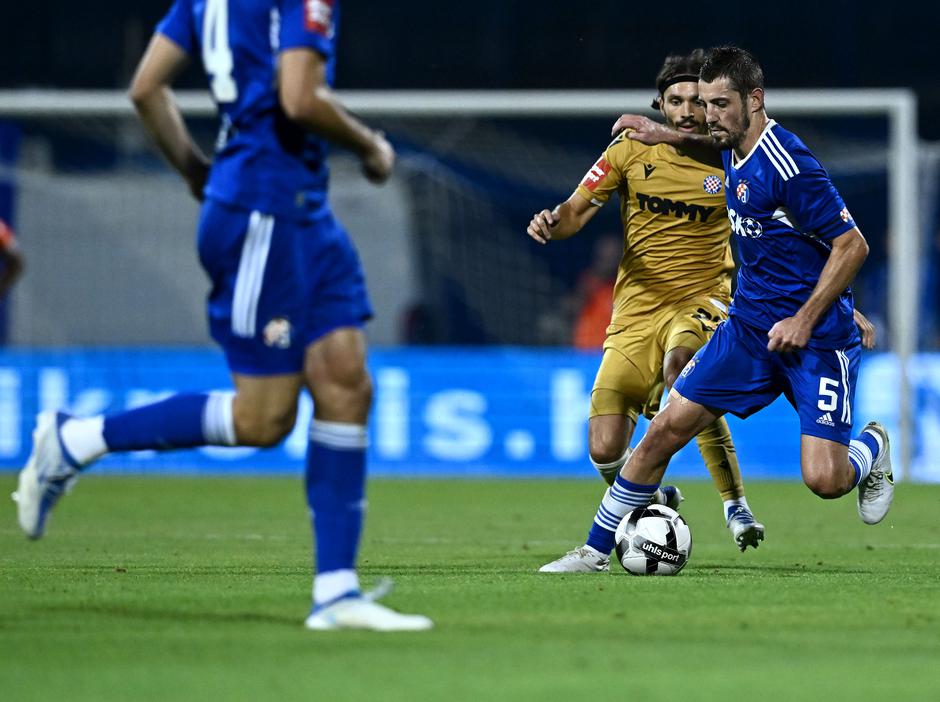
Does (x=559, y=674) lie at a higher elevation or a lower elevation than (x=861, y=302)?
higher

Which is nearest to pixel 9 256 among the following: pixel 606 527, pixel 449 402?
pixel 606 527

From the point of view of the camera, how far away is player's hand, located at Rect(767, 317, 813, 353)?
6.56m

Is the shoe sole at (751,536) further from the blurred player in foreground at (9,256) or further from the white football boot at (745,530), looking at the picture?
the blurred player in foreground at (9,256)

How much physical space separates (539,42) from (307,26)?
2171 cm

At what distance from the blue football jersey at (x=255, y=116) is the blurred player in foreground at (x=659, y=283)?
2.77 m

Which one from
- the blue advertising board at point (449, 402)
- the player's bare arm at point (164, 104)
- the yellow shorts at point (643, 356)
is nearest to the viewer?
the player's bare arm at point (164, 104)

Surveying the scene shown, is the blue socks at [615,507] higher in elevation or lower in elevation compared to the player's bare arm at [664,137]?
lower

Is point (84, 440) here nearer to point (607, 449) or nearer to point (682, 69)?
point (607, 449)

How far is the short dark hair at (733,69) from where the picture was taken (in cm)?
659

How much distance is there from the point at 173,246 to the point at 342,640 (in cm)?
1366

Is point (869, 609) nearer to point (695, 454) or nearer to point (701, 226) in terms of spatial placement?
point (701, 226)

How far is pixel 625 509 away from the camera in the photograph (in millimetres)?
6988

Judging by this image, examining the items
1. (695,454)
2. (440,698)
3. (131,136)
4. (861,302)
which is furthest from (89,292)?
(440,698)

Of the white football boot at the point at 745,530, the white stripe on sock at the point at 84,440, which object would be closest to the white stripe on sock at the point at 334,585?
the white stripe on sock at the point at 84,440
